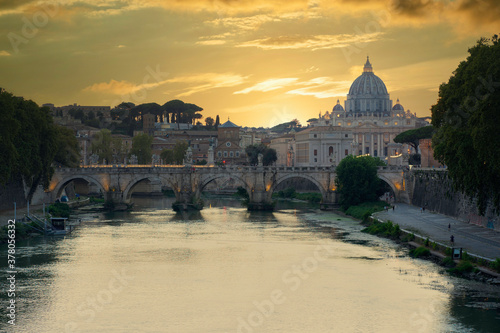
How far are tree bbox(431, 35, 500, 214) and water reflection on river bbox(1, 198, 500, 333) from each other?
5131mm

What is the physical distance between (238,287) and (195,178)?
149ft

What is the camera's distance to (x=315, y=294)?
3381 centimetres

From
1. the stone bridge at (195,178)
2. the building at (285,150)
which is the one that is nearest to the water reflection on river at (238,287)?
the stone bridge at (195,178)

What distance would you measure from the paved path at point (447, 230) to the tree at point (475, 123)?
291 cm

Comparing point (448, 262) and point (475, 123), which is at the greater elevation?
point (475, 123)

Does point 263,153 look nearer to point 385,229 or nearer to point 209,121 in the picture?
point 209,121

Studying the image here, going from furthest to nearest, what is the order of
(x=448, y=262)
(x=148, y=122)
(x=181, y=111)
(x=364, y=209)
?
(x=181, y=111)
(x=148, y=122)
(x=364, y=209)
(x=448, y=262)

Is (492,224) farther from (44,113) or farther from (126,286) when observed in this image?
(44,113)

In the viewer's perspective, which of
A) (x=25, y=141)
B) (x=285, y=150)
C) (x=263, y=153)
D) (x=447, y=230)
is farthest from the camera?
(x=285, y=150)

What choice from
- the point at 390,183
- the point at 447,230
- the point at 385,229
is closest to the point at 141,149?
the point at 390,183

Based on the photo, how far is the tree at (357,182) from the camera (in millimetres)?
73875

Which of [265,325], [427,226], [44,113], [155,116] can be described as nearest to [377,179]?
[427,226]

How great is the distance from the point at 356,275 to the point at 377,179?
126 feet

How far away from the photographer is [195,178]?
80.1 m
